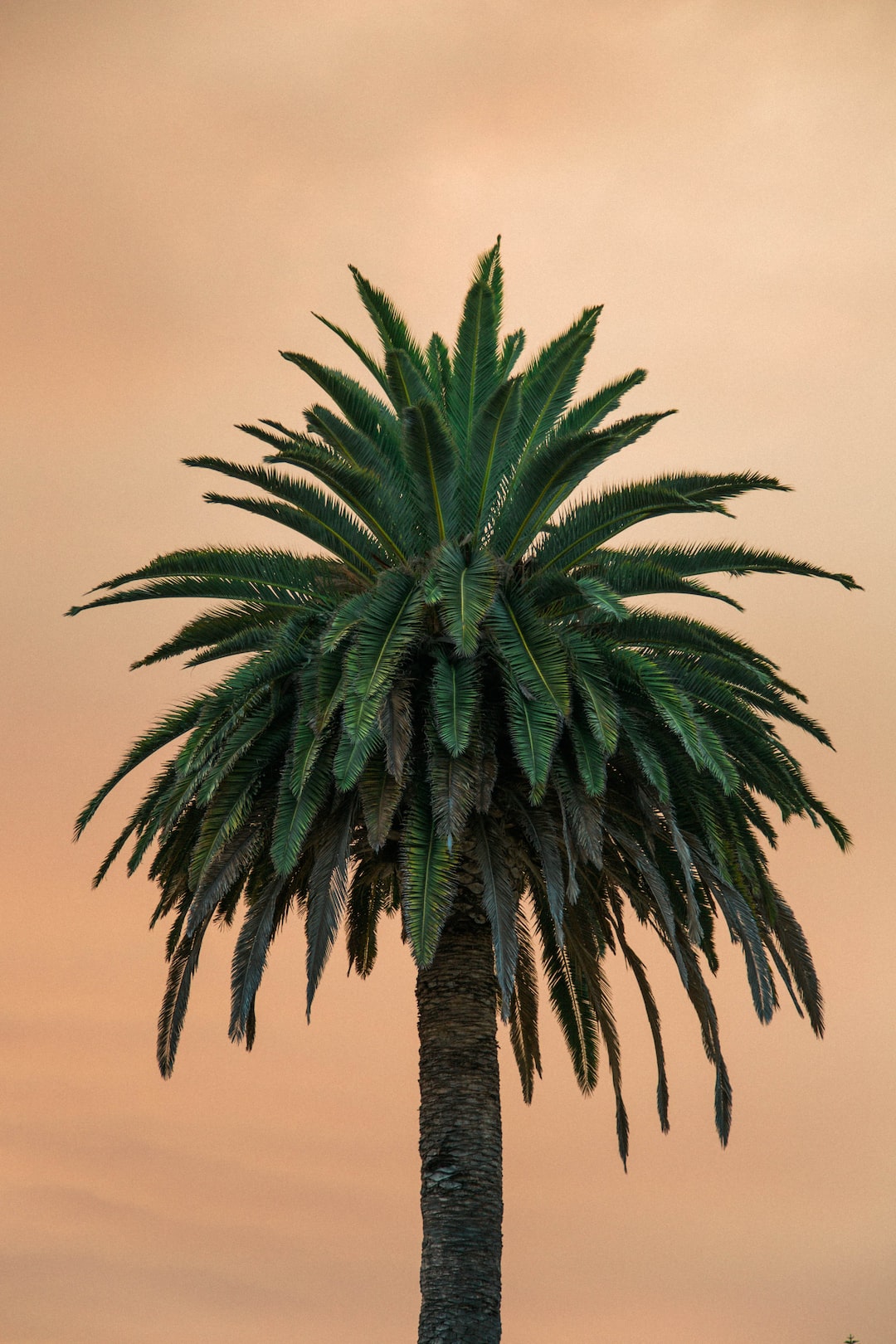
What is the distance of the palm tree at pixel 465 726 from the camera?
18.2 metres

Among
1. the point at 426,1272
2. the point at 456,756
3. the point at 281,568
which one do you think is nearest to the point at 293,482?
the point at 281,568

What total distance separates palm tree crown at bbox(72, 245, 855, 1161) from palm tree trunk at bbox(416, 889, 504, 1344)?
1.49 ft

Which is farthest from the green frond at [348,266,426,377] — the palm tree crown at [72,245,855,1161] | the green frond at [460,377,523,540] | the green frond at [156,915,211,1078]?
the green frond at [156,915,211,1078]

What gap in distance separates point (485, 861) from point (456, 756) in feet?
5.15

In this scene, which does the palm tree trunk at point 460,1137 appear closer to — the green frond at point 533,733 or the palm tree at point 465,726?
the palm tree at point 465,726

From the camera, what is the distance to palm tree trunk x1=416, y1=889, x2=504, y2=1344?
60.4 feet

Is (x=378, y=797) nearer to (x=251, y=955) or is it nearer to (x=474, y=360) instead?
(x=251, y=955)

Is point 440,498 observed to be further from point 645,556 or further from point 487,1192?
point 487,1192

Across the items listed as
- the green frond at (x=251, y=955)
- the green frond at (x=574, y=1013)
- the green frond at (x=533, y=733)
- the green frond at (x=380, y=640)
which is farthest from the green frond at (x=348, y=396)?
the green frond at (x=574, y=1013)

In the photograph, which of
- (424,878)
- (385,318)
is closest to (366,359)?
(385,318)

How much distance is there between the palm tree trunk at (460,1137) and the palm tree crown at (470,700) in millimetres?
455

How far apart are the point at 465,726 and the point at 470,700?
0.54m

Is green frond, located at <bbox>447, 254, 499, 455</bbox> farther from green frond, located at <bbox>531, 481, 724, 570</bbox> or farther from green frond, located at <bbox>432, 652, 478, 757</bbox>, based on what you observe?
green frond, located at <bbox>432, 652, 478, 757</bbox>

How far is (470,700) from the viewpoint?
1823 centimetres
